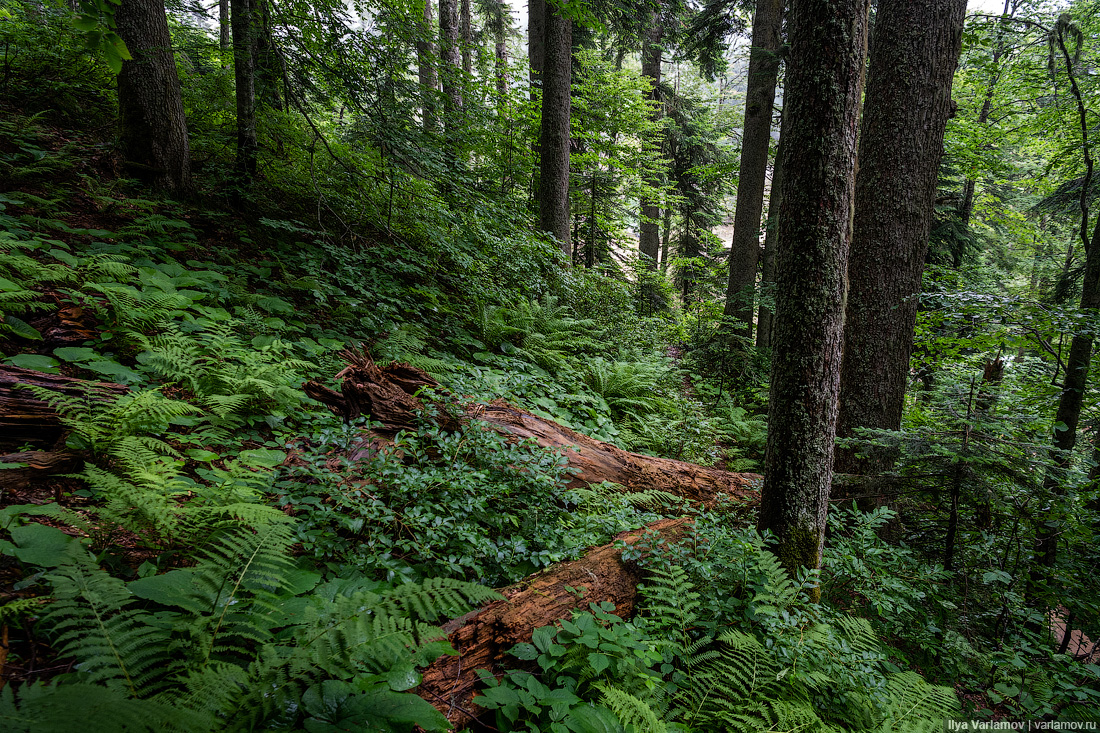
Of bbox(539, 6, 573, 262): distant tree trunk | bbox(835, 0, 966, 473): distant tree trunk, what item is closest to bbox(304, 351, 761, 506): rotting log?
bbox(835, 0, 966, 473): distant tree trunk

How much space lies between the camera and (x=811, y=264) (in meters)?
2.62

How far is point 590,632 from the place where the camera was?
2020mm

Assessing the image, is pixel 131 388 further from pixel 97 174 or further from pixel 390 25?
pixel 390 25

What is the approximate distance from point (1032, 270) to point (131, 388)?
27.7m

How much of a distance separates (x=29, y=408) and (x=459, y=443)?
2.38 metres

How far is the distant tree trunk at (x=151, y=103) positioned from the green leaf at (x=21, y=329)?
329 centimetres

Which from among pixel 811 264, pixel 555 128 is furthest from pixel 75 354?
pixel 555 128

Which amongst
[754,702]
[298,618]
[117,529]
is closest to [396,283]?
[117,529]

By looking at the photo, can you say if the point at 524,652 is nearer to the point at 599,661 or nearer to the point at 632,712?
the point at 599,661

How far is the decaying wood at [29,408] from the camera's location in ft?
8.11

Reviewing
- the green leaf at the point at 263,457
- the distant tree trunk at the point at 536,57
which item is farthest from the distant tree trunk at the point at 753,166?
A: the green leaf at the point at 263,457

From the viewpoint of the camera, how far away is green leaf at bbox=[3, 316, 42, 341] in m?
3.13

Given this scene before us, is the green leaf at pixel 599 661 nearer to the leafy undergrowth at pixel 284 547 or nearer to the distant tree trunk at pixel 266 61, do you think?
the leafy undergrowth at pixel 284 547

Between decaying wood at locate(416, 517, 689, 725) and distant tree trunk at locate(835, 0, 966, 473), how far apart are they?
280 centimetres
